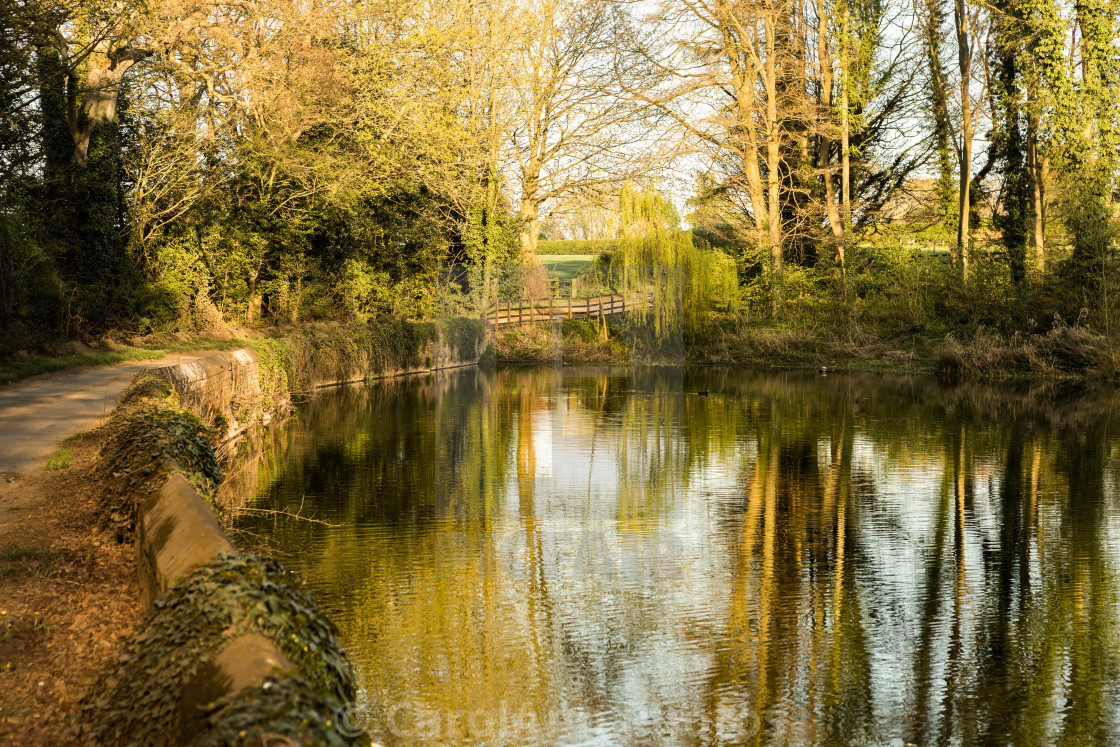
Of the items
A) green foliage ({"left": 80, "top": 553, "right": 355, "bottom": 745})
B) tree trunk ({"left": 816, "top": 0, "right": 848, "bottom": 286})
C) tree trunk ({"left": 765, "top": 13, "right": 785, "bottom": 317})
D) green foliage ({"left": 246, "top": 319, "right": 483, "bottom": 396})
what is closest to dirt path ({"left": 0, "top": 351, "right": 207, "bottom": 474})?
green foliage ({"left": 246, "top": 319, "right": 483, "bottom": 396})

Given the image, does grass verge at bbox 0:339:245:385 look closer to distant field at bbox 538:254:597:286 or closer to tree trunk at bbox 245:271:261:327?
tree trunk at bbox 245:271:261:327

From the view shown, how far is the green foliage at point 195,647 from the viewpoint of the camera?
3.06 meters

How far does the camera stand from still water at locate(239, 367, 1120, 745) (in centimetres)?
509

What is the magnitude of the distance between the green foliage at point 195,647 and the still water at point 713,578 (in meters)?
1.67

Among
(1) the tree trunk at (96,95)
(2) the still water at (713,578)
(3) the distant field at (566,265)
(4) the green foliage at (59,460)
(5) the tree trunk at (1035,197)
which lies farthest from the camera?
(3) the distant field at (566,265)

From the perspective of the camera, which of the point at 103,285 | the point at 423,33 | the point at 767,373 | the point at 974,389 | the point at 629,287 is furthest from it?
the point at 629,287

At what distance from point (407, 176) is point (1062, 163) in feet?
56.9

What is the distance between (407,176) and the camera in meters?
27.3

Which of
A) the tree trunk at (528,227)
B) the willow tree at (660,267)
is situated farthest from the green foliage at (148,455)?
the tree trunk at (528,227)

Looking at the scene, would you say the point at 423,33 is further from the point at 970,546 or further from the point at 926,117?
the point at 970,546

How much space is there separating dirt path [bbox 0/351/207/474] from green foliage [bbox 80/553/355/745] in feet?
15.1

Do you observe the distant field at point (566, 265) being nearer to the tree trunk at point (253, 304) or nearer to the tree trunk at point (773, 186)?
the tree trunk at point (773, 186)

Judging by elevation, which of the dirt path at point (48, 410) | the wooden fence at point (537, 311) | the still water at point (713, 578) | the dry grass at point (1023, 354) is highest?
the wooden fence at point (537, 311)

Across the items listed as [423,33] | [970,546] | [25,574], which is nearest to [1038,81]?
[423,33]
